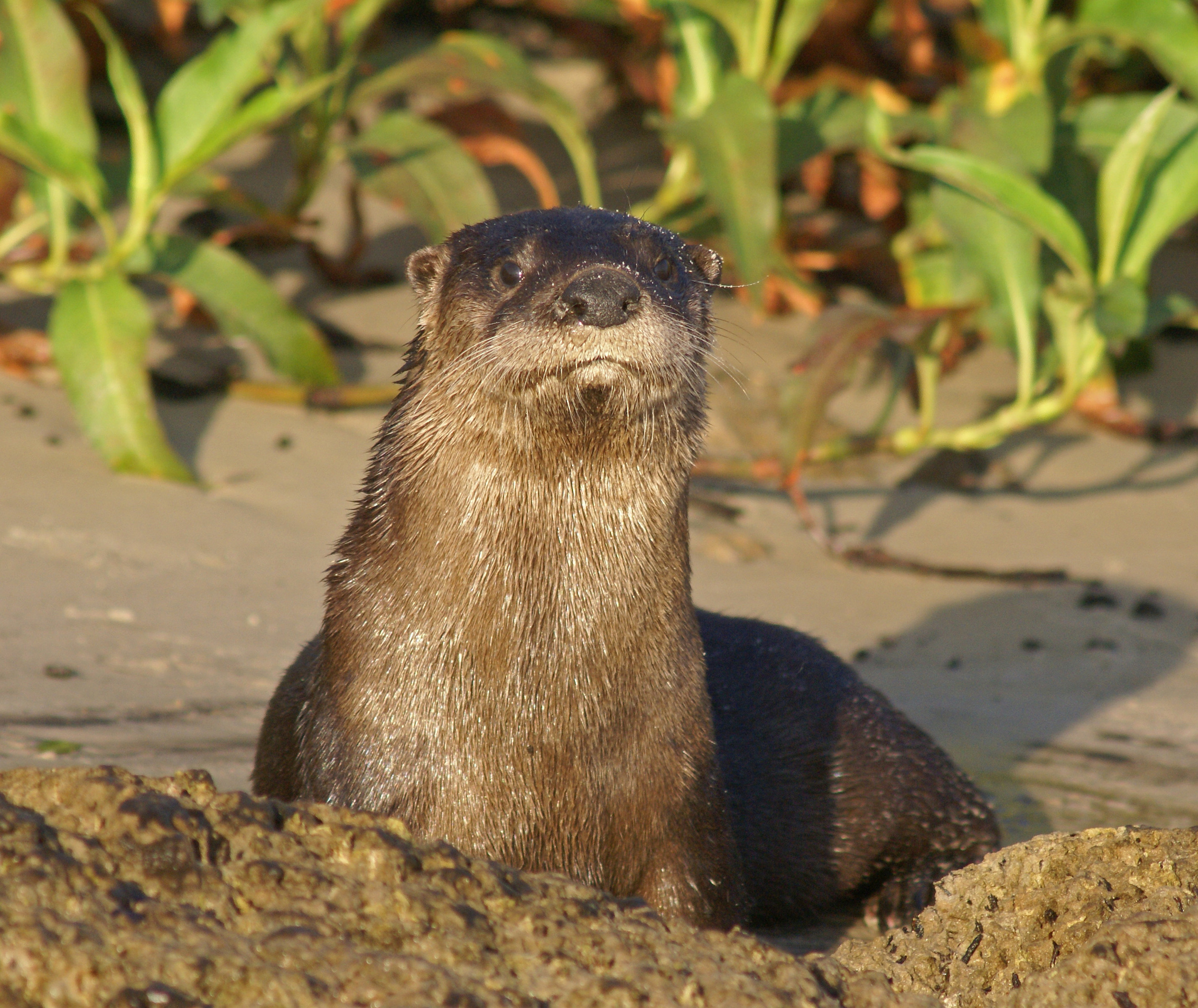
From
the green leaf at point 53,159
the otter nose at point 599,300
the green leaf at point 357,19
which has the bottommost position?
the green leaf at point 53,159

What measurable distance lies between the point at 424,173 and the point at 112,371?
5.47 feet

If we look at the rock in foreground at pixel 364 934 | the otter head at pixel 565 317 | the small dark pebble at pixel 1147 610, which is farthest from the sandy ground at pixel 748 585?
the rock in foreground at pixel 364 934

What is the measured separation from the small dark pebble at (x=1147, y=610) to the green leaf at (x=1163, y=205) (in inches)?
53.0

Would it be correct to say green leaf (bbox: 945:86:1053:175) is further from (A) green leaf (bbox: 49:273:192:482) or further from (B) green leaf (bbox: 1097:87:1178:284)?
(A) green leaf (bbox: 49:273:192:482)

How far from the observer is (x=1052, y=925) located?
2.47 metres

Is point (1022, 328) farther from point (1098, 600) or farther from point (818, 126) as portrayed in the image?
point (818, 126)

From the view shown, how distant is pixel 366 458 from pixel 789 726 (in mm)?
2642

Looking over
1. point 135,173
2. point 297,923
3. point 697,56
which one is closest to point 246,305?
point 135,173

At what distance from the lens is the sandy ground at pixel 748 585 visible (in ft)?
13.0

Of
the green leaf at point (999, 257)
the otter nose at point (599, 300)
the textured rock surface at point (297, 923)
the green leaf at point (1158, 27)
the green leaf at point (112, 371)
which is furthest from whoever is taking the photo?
the green leaf at point (1158, 27)

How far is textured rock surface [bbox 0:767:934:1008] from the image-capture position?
1869 millimetres

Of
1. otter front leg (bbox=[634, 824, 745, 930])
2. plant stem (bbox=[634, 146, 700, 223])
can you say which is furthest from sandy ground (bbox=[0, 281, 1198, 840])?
plant stem (bbox=[634, 146, 700, 223])

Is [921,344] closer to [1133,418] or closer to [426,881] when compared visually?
[1133,418]

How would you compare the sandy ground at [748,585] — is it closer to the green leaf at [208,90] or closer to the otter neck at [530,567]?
the otter neck at [530,567]
